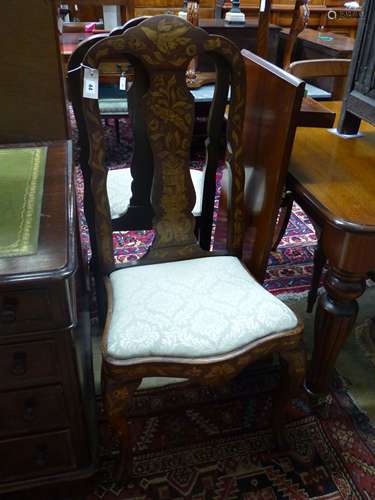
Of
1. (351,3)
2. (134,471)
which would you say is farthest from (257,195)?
(351,3)

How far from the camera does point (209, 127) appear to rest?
4.40 ft

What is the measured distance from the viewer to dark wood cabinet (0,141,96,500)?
0.86 metres

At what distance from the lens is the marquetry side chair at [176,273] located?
3.53 feet

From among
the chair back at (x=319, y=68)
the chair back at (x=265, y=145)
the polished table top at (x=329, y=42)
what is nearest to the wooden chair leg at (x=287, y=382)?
the chair back at (x=265, y=145)

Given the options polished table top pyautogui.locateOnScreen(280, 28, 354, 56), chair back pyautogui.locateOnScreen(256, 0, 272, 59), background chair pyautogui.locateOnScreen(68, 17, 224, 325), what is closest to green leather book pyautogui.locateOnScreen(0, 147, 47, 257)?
background chair pyautogui.locateOnScreen(68, 17, 224, 325)

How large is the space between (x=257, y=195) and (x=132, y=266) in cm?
46

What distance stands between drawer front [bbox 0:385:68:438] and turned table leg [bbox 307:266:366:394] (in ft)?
2.50

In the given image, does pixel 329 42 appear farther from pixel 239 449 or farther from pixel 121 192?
pixel 239 449

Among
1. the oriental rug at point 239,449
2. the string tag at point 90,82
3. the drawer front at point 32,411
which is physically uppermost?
the string tag at point 90,82

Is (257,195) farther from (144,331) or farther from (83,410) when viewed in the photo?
(83,410)

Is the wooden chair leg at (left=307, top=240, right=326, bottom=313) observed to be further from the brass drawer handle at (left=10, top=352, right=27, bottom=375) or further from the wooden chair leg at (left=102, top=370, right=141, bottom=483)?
the brass drawer handle at (left=10, top=352, right=27, bottom=375)

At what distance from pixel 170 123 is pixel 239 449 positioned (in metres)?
1.03

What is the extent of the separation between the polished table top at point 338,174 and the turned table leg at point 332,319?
0.52ft

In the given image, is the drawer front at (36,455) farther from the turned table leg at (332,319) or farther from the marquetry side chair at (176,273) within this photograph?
the turned table leg at (332,319)
